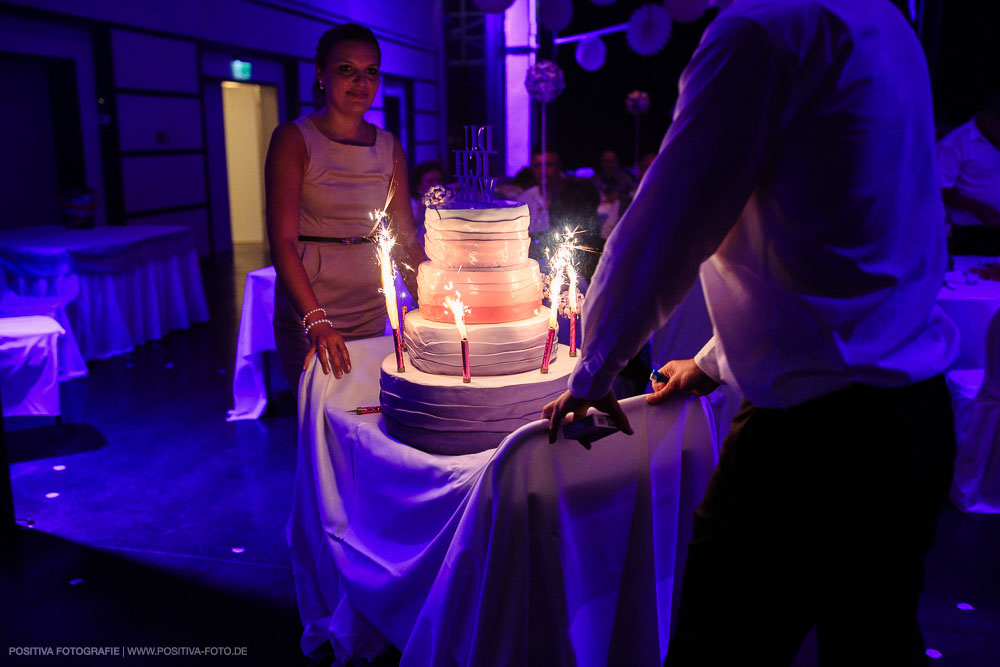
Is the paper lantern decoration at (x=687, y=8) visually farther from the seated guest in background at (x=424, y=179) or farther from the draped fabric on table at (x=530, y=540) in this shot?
the draped fabric on table at (x=530, y=540)

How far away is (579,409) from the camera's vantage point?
4.35ft

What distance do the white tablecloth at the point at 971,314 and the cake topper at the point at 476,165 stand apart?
256cm

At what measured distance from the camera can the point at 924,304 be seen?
109cm

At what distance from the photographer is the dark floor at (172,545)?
2.37 meters

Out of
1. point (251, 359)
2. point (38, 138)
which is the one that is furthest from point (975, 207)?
point (38, 138)

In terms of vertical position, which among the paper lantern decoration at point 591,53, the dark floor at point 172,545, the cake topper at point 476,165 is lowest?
the dark floor at point 172,545

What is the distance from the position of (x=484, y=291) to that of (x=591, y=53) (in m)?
14.3

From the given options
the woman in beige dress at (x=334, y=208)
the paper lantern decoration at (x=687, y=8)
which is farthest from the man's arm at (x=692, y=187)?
the paper lantern decoration at (x=687, y=8)

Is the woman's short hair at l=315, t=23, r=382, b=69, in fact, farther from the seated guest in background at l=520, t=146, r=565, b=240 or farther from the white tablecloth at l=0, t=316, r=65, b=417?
the seated guest in background at l=520, t=146, r=565, b=240

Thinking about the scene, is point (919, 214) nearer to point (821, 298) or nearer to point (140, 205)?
point (821, 298)

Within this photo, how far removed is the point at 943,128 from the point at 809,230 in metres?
7.34

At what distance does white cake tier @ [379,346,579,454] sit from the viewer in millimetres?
1649

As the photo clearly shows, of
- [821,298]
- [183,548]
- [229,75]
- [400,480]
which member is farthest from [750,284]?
[229,75]

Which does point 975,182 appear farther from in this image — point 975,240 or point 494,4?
point 494,4
